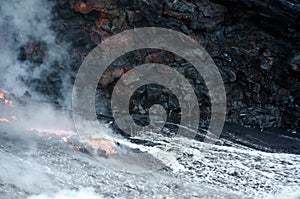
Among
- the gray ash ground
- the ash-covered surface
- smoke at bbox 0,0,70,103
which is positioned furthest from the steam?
smoke at bbox 0,0,70,103

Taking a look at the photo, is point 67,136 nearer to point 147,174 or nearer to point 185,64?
point 147,174

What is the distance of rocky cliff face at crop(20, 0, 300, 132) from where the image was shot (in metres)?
14.4

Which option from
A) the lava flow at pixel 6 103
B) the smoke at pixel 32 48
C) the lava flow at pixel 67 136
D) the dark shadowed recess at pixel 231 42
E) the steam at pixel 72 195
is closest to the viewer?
the steam at pixel 72 195

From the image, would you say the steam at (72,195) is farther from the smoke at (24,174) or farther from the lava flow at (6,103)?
the lava flow at (6,103)

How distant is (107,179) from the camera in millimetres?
8492

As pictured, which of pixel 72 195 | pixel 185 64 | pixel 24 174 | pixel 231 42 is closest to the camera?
pixel 72 195

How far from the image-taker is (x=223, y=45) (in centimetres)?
1519

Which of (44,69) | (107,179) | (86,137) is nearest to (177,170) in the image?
(107,179)

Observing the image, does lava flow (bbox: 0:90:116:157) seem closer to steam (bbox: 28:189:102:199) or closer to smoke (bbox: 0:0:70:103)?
steam (bbox: 28:189:102:199)

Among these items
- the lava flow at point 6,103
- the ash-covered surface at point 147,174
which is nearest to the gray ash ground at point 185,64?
the ash-covered surface at point 147,174

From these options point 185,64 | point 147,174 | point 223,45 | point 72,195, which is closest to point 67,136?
point 147,174

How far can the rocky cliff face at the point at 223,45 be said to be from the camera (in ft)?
47.4

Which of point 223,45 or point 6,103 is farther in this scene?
point 223,45

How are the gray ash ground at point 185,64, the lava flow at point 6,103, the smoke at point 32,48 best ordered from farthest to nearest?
1. the smoke at point 32,48
2. the gray ash ground at point 185,64
3. the lava flow at point 6,103
